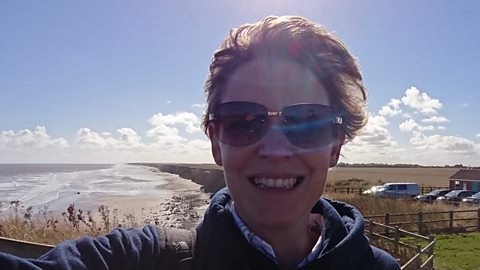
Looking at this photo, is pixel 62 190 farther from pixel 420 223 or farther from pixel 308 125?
pixel 308 125

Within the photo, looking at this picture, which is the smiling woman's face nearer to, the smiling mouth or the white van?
the smiling mouth

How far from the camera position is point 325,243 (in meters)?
1.71

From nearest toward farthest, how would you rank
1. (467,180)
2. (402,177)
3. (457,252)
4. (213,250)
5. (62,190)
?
1. (213,250)
2. (457,252)
3. (467,180)
4. (62,190)
5. (402,177)

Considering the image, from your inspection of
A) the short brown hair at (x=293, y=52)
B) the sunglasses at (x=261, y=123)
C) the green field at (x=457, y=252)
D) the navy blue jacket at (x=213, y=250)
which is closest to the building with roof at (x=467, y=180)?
the green field at (x=457, y=252)

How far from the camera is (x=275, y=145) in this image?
1477mm

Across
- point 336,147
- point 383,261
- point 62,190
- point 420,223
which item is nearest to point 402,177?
point 62,190

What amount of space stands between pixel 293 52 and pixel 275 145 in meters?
0.33

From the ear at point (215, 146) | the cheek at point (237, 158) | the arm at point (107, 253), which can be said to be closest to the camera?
the arm at point (107, 253)

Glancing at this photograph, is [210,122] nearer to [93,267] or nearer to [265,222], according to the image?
[265,222]

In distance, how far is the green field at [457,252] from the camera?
9.95 meters

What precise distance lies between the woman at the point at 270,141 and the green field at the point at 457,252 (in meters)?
9.38

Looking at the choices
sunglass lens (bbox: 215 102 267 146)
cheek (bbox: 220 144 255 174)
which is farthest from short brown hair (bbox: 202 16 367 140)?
cheek (bbox: 220 144 255 174)

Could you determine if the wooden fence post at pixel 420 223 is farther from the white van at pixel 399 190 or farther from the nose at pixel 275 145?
the nose at pixel 275 145

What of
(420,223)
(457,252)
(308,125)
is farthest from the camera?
(420,223)
